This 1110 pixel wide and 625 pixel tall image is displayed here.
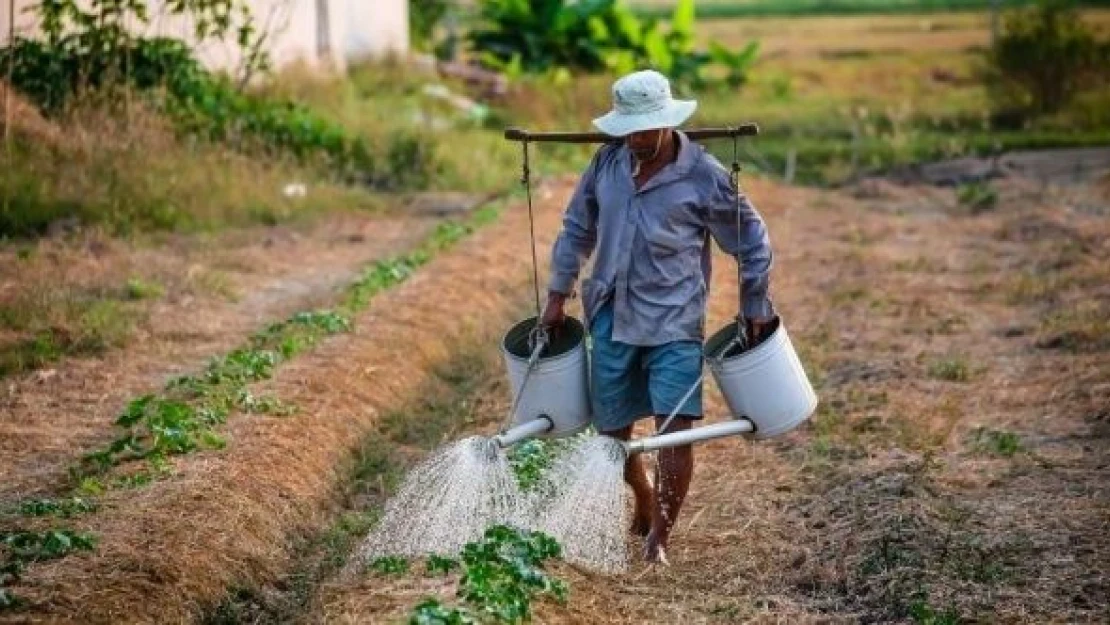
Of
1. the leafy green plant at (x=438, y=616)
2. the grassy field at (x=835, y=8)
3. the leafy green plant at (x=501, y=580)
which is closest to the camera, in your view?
the leafy green plant at (x=438, y=616)

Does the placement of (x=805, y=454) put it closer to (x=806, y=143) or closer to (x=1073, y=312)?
→ (x=1073, y=312)

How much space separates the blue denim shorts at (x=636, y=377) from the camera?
6.68 metres

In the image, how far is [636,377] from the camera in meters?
6.88

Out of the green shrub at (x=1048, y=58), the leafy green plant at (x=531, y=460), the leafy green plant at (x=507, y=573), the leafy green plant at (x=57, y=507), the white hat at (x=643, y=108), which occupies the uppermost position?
the white hat at (x=643, y=108)

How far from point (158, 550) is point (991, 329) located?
6.17 metres

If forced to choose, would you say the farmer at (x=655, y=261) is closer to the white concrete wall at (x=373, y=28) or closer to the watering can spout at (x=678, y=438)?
the watering can spout at (x=678, y=438)

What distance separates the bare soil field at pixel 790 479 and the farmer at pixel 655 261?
551 millimetres

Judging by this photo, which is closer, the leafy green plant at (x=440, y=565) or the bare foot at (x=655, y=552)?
the leafy green plant at (x=440, y=565)

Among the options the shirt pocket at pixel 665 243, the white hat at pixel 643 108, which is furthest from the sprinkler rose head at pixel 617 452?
the white hat at pixel 643 108

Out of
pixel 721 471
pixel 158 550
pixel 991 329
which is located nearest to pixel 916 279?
pixel 991 329

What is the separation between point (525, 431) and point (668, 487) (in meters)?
0.52

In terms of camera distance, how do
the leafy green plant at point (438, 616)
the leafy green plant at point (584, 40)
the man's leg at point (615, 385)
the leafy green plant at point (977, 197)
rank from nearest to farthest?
the leafy green plant at point (438, 616) → the man's leg at point (615, 385) → the leafy green plant at point (977, 197) → the leafy green plant at point (584, 40)

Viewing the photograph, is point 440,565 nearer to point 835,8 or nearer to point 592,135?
point 592,135

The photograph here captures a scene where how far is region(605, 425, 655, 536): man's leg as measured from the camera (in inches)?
270
